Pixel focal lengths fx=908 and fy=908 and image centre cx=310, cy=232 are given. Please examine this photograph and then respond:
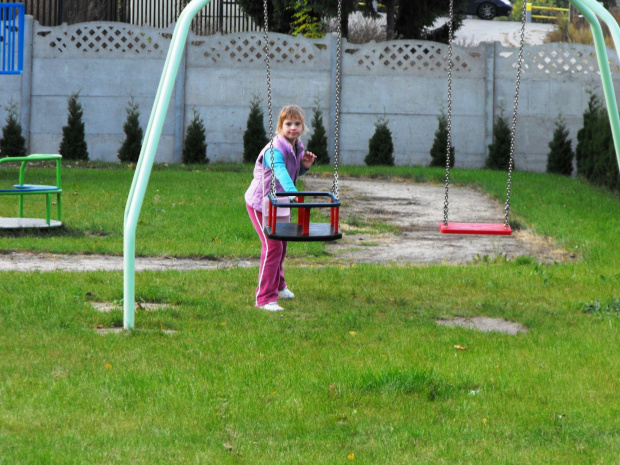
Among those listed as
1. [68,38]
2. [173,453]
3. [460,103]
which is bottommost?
[173,453]

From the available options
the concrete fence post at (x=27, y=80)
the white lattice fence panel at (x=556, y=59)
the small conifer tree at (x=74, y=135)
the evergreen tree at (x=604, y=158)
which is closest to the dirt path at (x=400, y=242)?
the evergreen tree at (x=604, y=158)

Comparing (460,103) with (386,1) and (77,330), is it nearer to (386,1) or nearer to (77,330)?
(386,1)

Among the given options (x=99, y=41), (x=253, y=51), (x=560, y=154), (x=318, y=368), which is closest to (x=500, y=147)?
(x=560, y=154)

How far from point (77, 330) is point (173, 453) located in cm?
212

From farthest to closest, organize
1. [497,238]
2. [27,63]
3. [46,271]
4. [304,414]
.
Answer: [27,63], [497,238], [46,271], [304,414]

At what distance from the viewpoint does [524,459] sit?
3787 millimetres

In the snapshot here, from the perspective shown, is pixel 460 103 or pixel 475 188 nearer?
pixel 475 188

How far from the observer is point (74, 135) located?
60.5 feet

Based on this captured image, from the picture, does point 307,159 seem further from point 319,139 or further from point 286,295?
point 319,139

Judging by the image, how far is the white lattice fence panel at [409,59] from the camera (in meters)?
18.9

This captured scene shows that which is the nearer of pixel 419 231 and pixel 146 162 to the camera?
pixel 146 162

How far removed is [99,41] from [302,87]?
4388 mm

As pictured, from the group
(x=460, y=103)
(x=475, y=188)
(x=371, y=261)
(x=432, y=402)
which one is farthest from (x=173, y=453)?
(x=460, y=103)

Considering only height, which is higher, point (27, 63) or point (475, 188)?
point (27, 63)
